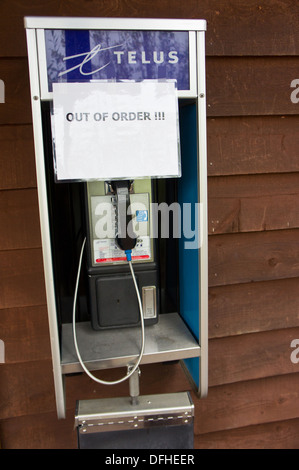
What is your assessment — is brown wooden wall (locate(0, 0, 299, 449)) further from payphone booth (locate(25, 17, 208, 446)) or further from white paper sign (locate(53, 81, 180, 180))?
white paper sign (locate(53, 81, 180, 180))

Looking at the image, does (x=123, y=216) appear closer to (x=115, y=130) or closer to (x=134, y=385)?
(x=115, y=130)

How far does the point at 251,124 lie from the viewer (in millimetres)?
1525

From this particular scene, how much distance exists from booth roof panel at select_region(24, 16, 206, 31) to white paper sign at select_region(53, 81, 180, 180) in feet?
0.45

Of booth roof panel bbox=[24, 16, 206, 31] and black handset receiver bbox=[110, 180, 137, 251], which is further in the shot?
black handset receiver bbox=[110, 180, 137, 251]

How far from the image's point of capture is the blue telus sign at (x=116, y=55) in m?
1.01

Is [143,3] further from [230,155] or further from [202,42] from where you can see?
[230,155]

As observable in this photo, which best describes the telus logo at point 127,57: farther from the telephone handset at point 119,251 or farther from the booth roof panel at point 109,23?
the telephone handset at point 119,251

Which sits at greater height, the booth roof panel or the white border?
the booth roof panel

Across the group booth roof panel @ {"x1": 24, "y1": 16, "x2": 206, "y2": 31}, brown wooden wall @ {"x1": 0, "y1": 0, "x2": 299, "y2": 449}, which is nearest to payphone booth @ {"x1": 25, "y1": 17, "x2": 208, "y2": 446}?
booth roof panel @ {"x1": 24, "y1": 16, "x2": 206, "y2": 31}

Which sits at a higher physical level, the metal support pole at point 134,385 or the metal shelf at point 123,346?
the metal shelf at point 123,346

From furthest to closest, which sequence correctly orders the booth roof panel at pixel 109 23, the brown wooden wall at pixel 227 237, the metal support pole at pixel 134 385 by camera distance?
Answer: 1. the brown wooden wall at pixel 227 237
2. the metal support pole at pixel 134 385
3. the booth roof panel at pixel 109 23

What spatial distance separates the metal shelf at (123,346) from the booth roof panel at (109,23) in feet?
3.01

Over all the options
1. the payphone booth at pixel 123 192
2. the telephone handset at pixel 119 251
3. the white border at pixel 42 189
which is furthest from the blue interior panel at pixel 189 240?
the white border at pixel 42 189

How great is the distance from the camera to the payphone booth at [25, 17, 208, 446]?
3.35ft
